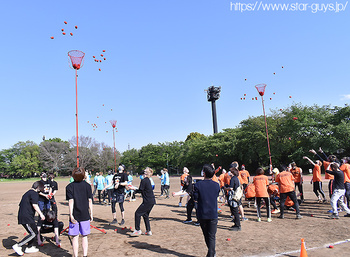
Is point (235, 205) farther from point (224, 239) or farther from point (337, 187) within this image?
point (337, 187)

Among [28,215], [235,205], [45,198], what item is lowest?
[235,205]

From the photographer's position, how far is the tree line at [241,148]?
35625mm

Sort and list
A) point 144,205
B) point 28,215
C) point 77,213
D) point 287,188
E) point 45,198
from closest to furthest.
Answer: point 77,213 → point 28,215 → point 144,205 → point 45,198 → point 287,188

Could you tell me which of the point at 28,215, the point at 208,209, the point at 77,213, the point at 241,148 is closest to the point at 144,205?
the point at 77,213

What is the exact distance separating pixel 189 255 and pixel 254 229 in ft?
9.77

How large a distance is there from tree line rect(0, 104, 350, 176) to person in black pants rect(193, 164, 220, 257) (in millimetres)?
4742

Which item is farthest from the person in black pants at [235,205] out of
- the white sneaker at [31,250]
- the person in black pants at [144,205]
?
the white sneaker at [31,250]

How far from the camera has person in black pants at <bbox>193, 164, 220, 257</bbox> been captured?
15.7 ft

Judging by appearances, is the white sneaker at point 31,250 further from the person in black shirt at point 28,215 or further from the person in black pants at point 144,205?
the person in black pants at point 144,205

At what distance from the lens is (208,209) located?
15.8 feet

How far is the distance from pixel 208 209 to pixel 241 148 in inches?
1783

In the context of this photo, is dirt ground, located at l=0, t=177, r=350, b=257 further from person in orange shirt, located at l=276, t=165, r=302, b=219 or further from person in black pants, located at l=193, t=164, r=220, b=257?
person in black pants, located at l=193, t=164, r=220, b=257

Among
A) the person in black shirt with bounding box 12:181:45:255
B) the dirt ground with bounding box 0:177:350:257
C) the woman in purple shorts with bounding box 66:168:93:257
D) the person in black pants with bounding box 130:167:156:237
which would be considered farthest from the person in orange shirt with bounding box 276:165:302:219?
the person in black shirt with bounding box 12:181:45:255

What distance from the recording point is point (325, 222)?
26.1 ft
